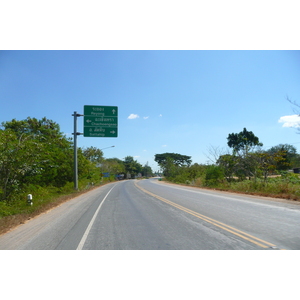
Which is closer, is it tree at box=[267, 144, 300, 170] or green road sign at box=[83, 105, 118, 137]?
green road sign at box=[83, 105, 118, 137]

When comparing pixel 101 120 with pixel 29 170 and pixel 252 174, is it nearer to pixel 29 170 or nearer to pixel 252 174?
pixel 29 170

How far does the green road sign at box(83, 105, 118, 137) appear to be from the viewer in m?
19.3

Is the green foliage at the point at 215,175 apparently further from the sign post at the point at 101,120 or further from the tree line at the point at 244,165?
the sign post at the point at 101,120

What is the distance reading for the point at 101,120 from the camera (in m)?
19.4

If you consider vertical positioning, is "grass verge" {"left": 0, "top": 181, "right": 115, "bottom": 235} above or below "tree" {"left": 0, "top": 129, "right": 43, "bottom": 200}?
below

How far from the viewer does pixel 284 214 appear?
32.4 ft

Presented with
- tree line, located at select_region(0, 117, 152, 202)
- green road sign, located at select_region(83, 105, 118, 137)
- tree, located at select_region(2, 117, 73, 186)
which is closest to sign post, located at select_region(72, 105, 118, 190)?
green road sign, located at select_region(83, 105, 118, 137)

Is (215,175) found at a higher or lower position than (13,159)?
lower

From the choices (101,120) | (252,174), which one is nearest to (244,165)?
(252,174)

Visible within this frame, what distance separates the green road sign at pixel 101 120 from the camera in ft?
63.2

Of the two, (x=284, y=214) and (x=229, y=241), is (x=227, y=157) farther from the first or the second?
(x=229, y=241)

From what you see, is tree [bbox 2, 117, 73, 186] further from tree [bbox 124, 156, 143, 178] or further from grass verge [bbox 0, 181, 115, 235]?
tree [bbox 124, 156, 143, 178]

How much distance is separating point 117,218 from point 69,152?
20224 millimetres

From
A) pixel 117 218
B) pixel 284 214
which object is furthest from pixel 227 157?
pixel 117 218
